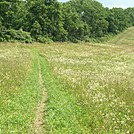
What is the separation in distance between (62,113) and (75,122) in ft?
3.92

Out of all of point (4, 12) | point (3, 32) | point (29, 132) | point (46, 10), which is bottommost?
point (29, 132)

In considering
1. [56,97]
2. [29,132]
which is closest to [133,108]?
[56,97]

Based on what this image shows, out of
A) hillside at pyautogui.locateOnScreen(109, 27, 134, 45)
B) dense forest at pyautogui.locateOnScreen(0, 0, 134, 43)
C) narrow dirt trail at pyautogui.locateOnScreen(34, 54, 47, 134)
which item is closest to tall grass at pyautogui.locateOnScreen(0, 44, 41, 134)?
narrow dirt trail at pyautogui.locateOnScreen(34, 54, 47, 134)

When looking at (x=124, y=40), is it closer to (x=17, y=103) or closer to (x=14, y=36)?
(x=14, y=36)

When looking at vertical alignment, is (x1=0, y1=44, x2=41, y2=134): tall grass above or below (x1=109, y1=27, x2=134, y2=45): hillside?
below

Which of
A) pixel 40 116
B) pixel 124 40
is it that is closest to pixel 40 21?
pixel 124 40

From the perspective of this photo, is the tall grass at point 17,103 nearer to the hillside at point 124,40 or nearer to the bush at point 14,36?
the bush at point 14,36

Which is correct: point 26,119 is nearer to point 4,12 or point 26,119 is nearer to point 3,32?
point 3,32

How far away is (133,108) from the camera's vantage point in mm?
9805

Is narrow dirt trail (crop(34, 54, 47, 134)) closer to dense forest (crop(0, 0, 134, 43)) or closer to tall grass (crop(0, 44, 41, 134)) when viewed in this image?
tall grass (crop(0, 44, 41, 134))

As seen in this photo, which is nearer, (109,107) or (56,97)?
(109,107)

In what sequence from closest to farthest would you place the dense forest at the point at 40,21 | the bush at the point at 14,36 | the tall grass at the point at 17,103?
1. the tall grass at the point at 17,103
2. the bush at the point at 14,36
3. the dense forest at the point at 40,21

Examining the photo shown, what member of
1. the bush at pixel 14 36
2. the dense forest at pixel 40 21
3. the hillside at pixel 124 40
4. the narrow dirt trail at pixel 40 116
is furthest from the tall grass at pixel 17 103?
the hillside at pixel 124 40

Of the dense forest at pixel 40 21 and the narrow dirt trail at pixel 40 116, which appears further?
the dense forest at pixel 40 21
